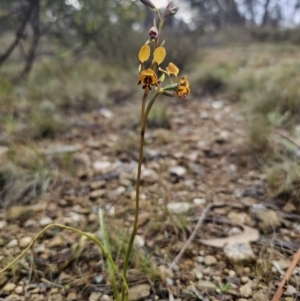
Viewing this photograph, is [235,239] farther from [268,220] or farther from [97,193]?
[97,193]

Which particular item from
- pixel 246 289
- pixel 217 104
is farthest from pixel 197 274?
pixel 217 104

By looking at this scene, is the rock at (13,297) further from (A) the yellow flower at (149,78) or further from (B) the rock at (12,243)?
(A) the yellow flower at (149,78)

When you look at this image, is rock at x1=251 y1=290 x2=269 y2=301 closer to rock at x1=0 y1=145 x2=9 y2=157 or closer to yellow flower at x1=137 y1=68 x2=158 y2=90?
yellow flower at x1=137 y1=68 x2=158 y2=90

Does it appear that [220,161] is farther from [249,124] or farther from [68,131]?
[68,131]

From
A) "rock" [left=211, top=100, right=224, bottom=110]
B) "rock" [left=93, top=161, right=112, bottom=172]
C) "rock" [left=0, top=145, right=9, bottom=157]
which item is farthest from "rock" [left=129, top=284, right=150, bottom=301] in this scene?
"rock" [left=211, top=100, right=224, bottom=110]

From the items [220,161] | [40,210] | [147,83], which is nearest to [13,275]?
[40,210]

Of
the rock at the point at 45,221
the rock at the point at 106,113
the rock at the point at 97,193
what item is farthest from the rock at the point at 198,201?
the rock at the point at 106,113
